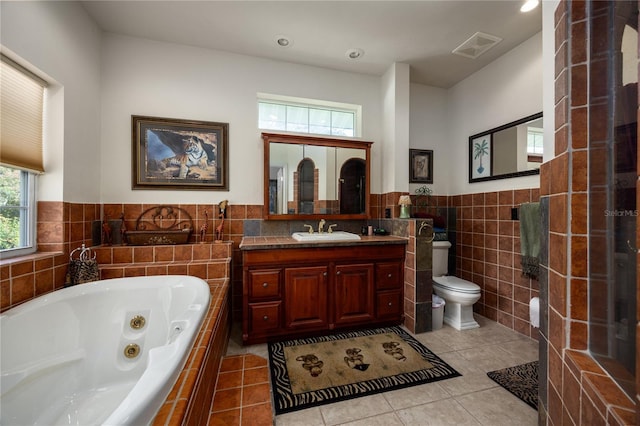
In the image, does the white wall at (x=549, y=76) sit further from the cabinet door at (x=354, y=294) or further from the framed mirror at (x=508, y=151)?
the cabinet door at (x=354, y=294)

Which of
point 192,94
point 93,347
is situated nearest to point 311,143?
point 192,94

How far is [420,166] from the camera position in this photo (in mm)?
2992

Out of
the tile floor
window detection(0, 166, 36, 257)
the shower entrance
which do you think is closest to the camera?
the shower entrance

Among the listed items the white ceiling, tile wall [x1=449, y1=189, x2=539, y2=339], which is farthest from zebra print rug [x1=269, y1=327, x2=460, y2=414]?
the white ceiling

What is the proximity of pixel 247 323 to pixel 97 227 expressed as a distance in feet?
5.11

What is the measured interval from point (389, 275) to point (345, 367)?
0.90 meters

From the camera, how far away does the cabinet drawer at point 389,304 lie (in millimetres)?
2270

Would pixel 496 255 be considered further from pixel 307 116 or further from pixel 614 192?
pixel 307 116

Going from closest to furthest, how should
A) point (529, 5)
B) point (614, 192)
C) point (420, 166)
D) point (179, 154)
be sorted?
point (614, 192) < point (529, 5) < point (179, 154) < point (420, 166)

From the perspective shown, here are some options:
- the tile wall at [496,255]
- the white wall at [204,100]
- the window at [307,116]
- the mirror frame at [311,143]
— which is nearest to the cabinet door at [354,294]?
the mirror frame at [311,143]

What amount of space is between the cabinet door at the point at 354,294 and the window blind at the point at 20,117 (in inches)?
88.0

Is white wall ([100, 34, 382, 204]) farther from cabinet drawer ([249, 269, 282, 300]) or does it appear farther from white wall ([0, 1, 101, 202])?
cabinet drawer ([249, 269, 282, 300])

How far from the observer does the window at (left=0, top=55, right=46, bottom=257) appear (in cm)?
137

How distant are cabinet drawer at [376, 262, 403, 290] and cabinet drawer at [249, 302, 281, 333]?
37.2 inches
